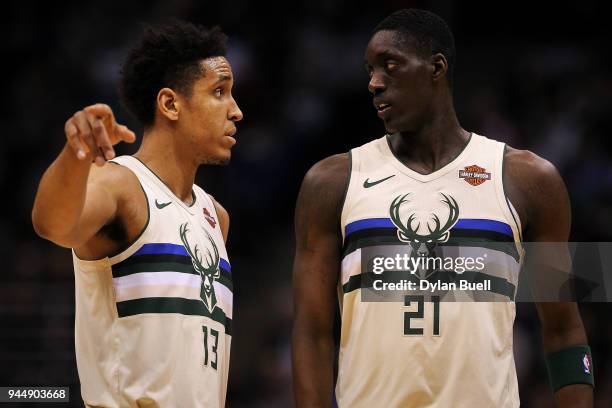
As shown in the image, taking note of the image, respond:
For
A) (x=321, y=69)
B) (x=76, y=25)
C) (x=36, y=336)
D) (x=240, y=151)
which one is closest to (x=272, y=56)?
(x=321, y=69)

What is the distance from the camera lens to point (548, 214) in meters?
5.07

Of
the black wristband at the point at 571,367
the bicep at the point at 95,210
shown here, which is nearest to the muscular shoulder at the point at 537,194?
the black wristband at the point at 571,367

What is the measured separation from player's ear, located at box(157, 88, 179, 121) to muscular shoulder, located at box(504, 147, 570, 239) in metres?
1.57

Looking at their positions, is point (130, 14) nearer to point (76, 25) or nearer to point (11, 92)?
point (76, 25)

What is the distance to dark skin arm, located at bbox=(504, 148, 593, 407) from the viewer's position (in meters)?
5.07

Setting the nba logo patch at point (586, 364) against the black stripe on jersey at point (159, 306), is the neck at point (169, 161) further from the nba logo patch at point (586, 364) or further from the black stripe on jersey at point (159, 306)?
the nba logo patch at point (586, 364)

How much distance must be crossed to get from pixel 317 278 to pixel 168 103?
3.79ft

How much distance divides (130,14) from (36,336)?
4.89m

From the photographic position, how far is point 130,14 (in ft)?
39.3

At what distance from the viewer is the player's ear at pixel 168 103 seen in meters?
5.46

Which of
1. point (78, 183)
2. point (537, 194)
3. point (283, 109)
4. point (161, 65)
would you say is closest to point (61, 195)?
point (78, 183)

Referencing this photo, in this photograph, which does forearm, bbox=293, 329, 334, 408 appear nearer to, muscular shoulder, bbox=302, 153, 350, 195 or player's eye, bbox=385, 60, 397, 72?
muscular shoulder, bbox=302, 153, 350, 195

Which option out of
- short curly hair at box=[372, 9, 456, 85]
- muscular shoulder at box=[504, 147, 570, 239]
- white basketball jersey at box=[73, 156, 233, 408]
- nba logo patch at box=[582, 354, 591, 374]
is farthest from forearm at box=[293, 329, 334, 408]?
short curly hair at box=[372, 9, 456, 85]

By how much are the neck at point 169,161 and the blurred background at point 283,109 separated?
3.38 meters
